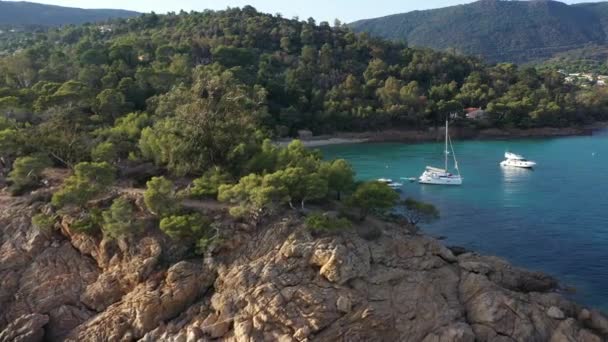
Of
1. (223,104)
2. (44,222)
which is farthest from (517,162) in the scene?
(44,222)

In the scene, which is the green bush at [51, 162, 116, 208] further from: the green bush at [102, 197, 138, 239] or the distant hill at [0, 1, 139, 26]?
the distant hill at [0, 1, 139, 26]

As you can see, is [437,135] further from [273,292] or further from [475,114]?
[273,292]

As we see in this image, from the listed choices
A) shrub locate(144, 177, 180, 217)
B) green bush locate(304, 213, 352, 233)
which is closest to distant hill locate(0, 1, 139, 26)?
shrub locate(144, 177, 180, 217)

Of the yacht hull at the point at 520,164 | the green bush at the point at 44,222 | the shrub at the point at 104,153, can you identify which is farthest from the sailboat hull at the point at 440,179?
the green bush at the point at 44,222

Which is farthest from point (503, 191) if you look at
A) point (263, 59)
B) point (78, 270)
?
point (263, 59)

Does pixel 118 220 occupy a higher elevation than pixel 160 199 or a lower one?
lower

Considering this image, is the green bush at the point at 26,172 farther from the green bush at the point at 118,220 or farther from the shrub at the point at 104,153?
the green bush at the point at 118,220
